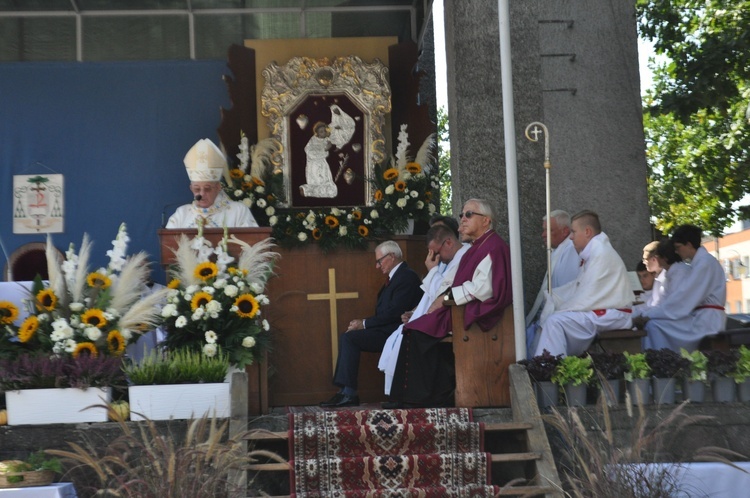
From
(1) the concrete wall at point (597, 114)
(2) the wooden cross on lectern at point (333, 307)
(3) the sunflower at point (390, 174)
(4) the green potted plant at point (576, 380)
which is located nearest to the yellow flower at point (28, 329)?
(2) the wooden cross on lectern at point (333, 307)

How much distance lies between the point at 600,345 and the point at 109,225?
6.01m

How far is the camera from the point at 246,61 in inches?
485

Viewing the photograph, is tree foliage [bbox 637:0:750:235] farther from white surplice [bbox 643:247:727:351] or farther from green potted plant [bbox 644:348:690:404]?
green potted plant [bbox 644:348:690:404]

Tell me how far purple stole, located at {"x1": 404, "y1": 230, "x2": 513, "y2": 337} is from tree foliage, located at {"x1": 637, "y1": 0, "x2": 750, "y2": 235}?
4.07 m

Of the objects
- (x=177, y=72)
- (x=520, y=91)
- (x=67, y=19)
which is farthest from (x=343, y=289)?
(x=67, y=19)

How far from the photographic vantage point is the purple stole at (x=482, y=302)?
328 inches

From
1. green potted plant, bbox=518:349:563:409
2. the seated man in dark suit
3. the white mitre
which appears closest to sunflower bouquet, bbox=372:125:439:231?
the seated man in dark suit

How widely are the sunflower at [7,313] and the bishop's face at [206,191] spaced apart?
99.9 inches

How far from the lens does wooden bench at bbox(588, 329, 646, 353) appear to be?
8.81 meters

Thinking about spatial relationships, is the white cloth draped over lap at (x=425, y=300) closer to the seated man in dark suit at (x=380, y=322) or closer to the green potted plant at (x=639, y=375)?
the seated man in dark suit at (x=380, y=322)

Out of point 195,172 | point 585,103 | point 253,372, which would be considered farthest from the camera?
point 585,103

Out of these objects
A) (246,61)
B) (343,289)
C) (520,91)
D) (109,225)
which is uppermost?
(246,61)

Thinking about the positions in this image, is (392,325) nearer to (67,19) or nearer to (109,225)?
(109,225)

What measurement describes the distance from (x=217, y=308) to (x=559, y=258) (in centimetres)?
308
